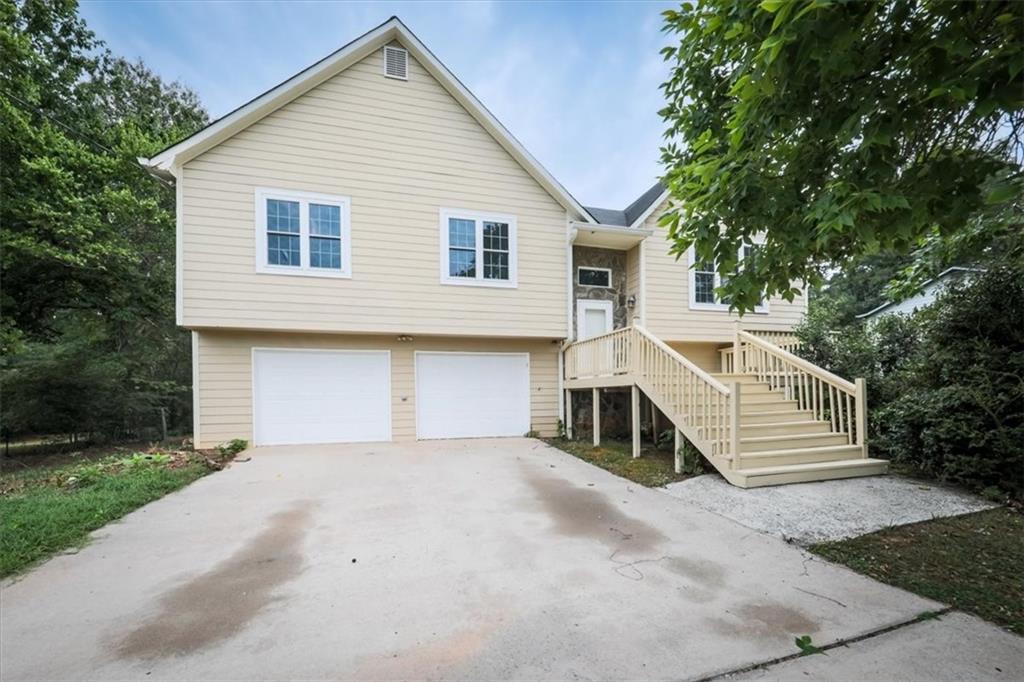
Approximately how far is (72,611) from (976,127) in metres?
6.66

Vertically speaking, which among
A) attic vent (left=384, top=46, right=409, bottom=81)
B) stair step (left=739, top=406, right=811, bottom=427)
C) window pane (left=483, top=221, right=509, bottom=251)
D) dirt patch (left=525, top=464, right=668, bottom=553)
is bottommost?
dirt patch (left=525, top=464, right=668, bottom=553)

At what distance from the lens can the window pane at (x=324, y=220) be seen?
8344mm

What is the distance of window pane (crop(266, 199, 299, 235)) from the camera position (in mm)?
8148

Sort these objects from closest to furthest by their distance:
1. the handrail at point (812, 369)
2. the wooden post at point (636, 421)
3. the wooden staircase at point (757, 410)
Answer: the wooden staircase at point (757, 410) → the handrail at point (812, 369) → the wooden post at point (636, 421)

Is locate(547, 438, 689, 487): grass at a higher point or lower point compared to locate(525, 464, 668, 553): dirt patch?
lower

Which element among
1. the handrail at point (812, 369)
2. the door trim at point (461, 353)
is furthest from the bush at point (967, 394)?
the door trim at point (461, 353)

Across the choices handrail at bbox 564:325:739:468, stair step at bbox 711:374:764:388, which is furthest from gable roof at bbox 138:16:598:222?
stair step at bbox 711:374:764:388

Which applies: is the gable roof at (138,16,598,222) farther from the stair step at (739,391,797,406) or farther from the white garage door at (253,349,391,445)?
the stair step at (739,391,797,406)

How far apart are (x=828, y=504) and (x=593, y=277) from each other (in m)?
7.11

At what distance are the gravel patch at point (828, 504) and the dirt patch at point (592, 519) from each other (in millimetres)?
998

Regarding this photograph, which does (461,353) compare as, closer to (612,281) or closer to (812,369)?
(612,281)

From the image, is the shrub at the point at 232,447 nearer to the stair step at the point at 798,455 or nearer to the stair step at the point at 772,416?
the stair step at the point at 798,455

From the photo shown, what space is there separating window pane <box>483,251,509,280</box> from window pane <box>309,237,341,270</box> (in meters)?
2.95

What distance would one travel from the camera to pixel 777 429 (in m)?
6.35
